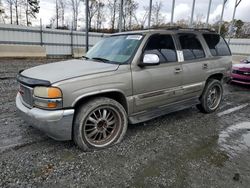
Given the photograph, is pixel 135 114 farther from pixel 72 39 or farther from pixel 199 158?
pixel 72 39

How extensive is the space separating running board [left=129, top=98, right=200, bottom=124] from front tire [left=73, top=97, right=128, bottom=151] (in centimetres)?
25

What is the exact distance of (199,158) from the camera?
3154 millimetres

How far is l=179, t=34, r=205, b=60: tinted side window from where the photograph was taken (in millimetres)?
4309

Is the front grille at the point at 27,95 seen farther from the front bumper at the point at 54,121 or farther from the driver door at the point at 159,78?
the driver door at the point at 159,78

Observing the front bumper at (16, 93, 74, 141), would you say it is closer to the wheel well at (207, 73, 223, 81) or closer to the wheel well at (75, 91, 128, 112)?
the wheel well at (75, 91, 128, 112)

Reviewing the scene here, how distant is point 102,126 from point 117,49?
1463 millimetres

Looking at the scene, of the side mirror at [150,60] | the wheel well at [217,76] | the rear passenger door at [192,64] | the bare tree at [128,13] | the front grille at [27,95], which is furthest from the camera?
the bare tree at [128,13]

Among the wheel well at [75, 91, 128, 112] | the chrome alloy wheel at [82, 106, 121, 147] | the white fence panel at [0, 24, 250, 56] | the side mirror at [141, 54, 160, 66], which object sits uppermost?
the white fence panel at [0, 24, 250, 56]

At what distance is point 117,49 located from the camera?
387 centimetres

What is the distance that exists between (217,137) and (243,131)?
75 cm

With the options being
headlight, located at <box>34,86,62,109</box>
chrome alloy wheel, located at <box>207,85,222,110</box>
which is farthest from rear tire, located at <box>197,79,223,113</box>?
headlight, located at <box>34,86,62,109</box>

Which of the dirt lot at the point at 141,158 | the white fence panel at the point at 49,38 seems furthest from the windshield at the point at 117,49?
the white fence panel at the point at 49,38

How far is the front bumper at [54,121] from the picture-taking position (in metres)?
2.86

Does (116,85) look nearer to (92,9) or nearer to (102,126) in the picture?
(102,126)
